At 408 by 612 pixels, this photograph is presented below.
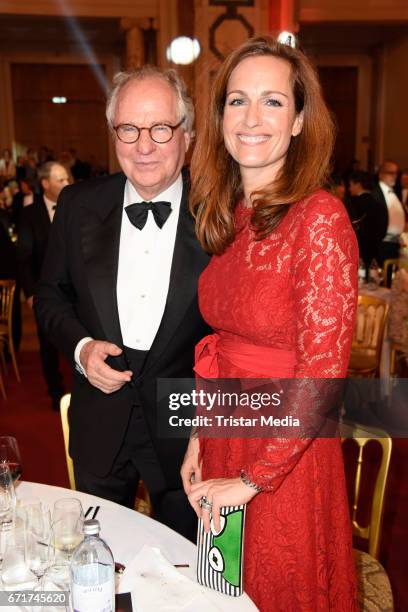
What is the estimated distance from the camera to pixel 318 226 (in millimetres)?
1384

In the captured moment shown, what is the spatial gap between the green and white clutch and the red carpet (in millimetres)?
1701

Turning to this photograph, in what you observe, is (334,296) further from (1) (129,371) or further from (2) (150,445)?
(2) (150,445)

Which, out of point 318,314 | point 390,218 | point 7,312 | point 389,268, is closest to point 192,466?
point 318,314

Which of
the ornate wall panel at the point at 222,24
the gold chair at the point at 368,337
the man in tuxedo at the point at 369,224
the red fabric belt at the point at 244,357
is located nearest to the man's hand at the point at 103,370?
the red fabric belt at the point at 244,357

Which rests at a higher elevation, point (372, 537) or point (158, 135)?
point (158, 135)

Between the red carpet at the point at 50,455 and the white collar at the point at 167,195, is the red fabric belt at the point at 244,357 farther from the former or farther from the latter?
the red carpet at the point at 50,455

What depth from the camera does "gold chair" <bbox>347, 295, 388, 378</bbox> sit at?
14.5 feet

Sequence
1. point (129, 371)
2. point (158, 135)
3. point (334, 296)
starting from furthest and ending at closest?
point (158, 135), point (129, 371), point (334, 296)

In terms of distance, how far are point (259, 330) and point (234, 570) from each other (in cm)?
53

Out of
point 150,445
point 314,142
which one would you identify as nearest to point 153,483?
point 150,445

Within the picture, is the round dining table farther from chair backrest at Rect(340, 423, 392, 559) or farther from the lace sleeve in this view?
chair backrest at Rect(340, 423, 392, 559)

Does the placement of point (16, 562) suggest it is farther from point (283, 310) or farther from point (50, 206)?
point (50, 206)

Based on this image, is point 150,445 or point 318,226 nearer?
point 318,226

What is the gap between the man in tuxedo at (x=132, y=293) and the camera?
6.35 ft
